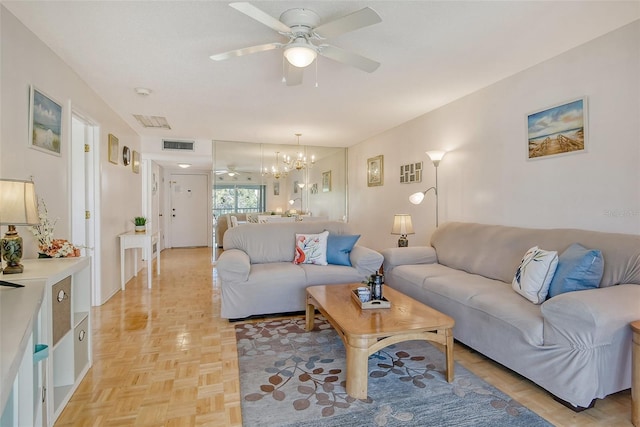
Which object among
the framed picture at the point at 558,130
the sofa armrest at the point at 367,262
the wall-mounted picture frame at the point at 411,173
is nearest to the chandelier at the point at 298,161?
the wall-mounted picture frame at the point at 411,173

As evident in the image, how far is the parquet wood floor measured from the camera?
5.59 feet

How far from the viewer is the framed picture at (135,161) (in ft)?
16.2

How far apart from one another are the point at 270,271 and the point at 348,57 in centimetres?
198

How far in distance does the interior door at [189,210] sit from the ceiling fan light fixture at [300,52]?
22.6 ft

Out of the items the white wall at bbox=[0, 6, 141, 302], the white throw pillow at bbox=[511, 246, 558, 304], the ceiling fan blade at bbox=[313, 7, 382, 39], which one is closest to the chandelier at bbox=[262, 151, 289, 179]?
the white wall at bbox=[0, 6, 141, 302]

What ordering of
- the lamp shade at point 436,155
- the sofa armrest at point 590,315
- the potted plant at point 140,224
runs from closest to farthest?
the sofa armrest at point 590,315, the lamp shade at point 436,155, the potted plant at point 140,224

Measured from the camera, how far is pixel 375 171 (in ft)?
18.5

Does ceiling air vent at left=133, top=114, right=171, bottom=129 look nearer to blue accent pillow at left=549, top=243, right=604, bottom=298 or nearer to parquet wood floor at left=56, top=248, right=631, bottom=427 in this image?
parquet wood floor at left=56, top=248, right=631, bottom=427

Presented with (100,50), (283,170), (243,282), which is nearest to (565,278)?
(243,282)

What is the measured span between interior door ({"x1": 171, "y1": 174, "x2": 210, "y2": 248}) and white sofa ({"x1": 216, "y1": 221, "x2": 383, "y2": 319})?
5.12 meters

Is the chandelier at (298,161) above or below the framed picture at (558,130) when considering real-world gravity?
above

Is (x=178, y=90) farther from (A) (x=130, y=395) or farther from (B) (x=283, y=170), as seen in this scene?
(B) (x=283, y=170)

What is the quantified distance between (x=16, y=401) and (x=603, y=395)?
100 inches

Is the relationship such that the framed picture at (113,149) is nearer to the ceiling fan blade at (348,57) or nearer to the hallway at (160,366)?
the hallway at (160,366)
